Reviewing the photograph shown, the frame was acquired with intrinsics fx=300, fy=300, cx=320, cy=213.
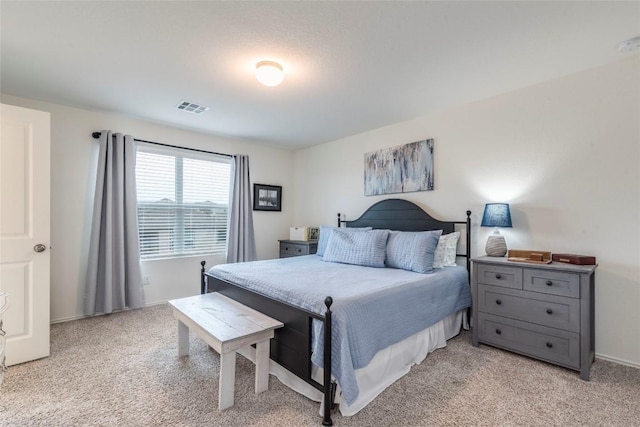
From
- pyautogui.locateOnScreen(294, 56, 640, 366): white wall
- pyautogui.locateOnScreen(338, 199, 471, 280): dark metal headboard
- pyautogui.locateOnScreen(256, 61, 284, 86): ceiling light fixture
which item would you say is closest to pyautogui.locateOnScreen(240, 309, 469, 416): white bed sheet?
pyautogui.locateOnScreen(338, 199, 471, 280): dark metal headboard

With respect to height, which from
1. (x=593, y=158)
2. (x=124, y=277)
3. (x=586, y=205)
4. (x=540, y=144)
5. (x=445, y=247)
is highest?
(x=540, y=144)

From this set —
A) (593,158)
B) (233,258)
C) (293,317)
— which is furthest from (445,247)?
(233,258)

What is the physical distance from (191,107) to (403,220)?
9.16 feet

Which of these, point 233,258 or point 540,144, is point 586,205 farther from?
point 233,258

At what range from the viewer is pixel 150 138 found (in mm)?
3865

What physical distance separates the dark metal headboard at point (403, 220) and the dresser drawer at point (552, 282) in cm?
71

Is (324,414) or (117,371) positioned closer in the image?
(324,414)

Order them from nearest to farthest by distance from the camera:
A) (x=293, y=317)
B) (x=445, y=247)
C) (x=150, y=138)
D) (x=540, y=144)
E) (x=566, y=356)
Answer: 1. (x=293, y=317)
2. (x=566, y=356)
3. (x=540, y=144)
4. (x=445, y=247)
5. (x=150, y=138)

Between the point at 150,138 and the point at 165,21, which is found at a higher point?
the point at 165,21

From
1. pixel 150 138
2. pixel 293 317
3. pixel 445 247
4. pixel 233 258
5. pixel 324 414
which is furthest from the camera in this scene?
pixel 233 258

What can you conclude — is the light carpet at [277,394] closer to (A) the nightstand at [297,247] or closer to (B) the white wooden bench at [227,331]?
(B) the white wooden bench at [227,331]

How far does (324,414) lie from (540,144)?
2.88 meters

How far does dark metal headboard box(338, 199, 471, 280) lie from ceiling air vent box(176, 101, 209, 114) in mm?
2391

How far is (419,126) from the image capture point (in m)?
3.63
